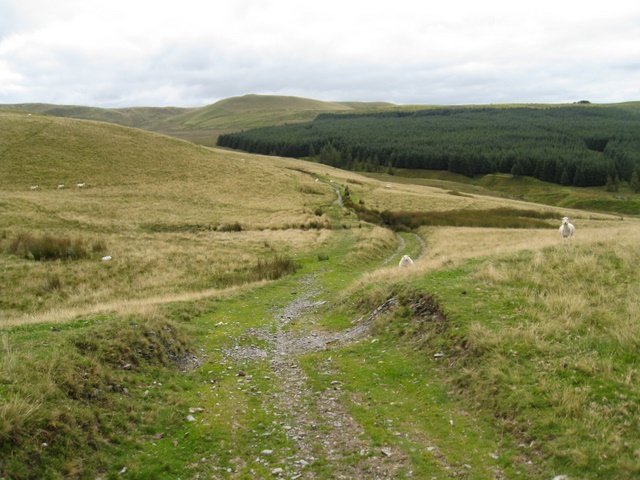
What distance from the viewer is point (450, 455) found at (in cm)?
721

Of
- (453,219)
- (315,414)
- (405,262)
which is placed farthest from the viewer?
(453,219)

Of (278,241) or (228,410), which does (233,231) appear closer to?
(278,241)

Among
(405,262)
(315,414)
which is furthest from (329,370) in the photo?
(405,262)

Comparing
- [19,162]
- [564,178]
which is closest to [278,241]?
[19,162]

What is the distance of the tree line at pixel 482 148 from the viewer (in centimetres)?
12925

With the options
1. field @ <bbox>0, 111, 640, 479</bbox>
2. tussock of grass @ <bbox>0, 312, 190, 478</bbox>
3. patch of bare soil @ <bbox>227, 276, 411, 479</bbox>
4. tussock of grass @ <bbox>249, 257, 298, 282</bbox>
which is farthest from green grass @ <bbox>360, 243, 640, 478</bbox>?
tussock of grass @ <bbox>249, 257, 298, 282</bbox>

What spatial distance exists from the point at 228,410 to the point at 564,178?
13769cm

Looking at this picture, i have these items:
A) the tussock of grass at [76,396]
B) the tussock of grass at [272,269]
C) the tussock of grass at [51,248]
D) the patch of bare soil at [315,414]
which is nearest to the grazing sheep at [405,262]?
the tussock of grass at [272,269]

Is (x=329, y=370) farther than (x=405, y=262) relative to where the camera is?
No

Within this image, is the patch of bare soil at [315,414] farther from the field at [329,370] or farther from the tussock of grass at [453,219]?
the tussock of grass at [453,219]

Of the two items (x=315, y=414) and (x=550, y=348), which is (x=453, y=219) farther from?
(x=315, y=414)

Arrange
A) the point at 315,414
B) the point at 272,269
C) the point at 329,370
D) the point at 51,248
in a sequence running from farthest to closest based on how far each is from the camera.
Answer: the point at 51,248, the point at 272,269, the point at 329,370, the point at 315,414

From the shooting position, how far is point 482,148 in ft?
500

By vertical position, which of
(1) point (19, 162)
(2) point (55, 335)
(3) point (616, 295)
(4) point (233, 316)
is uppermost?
(1) point (19, 162)
